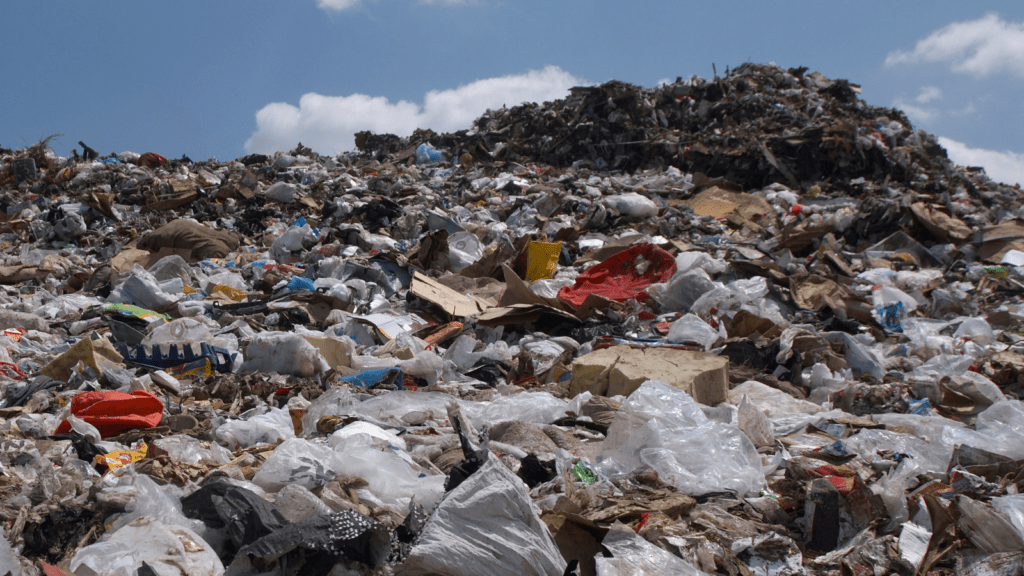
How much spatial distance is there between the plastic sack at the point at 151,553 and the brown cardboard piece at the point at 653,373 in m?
2.06

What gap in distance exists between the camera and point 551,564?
4.89 feet

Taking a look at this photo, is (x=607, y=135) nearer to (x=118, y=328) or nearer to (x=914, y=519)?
(x=118, y=328)

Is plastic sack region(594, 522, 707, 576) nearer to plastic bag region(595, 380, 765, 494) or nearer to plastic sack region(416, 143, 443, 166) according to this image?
plastic bag region(595, 380, 765, 494)

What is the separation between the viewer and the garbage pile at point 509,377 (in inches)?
66.8

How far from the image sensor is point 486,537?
148cm

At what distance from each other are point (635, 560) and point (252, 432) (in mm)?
1794

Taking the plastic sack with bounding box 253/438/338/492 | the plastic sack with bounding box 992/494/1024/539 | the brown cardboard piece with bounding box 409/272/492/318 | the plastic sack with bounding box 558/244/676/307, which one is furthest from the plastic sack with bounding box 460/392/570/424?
the plastic sack with bounding box 558/244/676/307

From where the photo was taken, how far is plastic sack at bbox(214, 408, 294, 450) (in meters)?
2.67

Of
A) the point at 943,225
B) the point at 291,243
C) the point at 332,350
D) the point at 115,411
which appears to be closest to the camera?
the point at 115,411

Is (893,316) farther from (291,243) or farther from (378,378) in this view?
(291,243)

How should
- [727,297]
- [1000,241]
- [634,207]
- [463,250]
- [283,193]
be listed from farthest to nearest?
[283,193]
[634,207]
[463,250]
[1000,241]
[727,297]

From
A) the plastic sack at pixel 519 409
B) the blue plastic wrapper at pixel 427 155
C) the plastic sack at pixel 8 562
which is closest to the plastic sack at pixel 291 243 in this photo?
the plastic sack at pixel 519 409

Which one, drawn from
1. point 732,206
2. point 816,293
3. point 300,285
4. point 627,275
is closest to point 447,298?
point 300,285

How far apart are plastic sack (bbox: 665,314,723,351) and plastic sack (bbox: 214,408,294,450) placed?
2.48 meters
